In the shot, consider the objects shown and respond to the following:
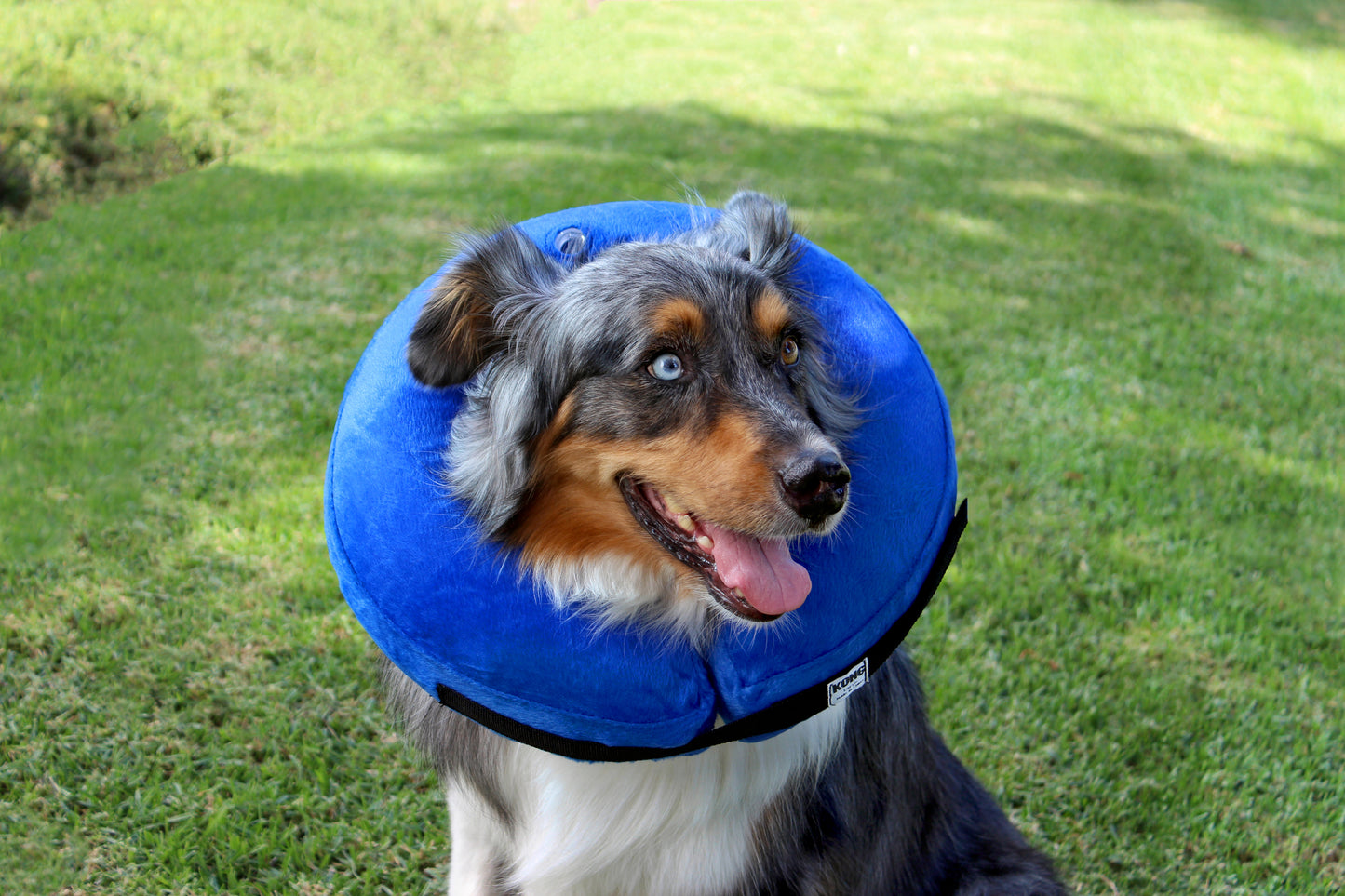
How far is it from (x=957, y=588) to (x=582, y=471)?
3070mm

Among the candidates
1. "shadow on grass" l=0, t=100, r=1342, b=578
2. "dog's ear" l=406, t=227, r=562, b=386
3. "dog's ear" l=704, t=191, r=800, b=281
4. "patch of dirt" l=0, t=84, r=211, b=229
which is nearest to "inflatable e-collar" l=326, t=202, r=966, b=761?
"dog's ear" l=406, t=227, r=562, b=386

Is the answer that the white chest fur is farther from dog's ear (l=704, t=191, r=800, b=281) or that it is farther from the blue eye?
dog's ear (l=704, t=191, r=800, b=281)

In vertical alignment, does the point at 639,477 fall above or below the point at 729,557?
above

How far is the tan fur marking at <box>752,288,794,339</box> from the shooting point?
2.62 meters

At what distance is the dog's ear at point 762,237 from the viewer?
9.50 feet

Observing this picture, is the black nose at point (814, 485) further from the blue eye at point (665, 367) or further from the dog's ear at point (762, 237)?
the dog's ear at point (762, 237)

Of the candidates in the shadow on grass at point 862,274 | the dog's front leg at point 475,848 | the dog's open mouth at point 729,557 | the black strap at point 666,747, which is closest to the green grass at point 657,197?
the shadow on grass at point 862,274

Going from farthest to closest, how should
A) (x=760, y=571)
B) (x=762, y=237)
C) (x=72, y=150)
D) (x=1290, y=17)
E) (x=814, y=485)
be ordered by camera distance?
(x=1290, y=17) < (x=72, y=150) < (x=762, y=237) < (x=760, y=571) < (x=814, y=485)

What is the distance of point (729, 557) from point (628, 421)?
416 millimetres

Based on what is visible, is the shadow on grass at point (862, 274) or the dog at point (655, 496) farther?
the shadow on grass at point (862, 274)

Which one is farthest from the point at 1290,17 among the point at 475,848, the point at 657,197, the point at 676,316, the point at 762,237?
the point at 475,848

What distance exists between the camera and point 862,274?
8.05 m

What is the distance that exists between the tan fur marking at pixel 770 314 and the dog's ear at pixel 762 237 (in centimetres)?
23

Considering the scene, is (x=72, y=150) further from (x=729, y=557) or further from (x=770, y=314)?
(x=729, y=557)
